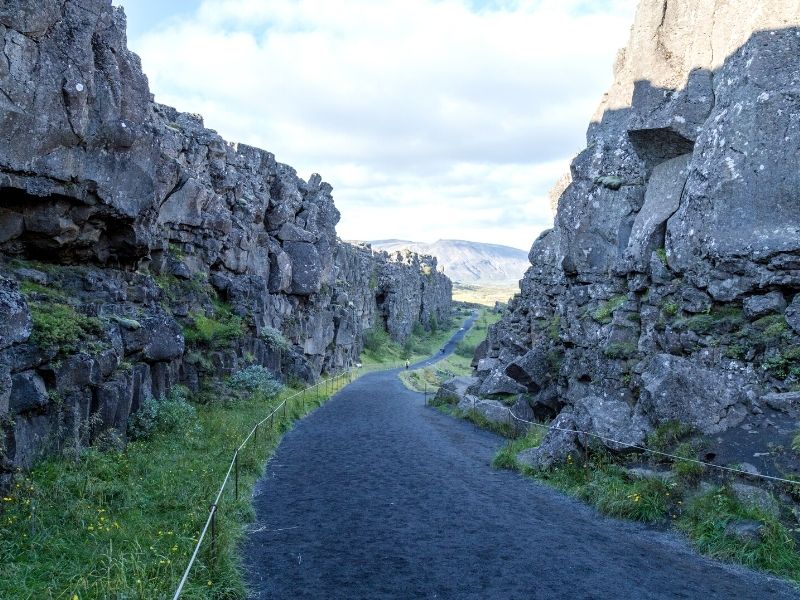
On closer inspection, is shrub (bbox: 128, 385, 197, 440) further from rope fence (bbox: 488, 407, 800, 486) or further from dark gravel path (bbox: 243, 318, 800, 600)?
rope fence (bbox: 488, 407, 800, 486)

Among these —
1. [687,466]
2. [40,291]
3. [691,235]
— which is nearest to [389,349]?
[40,291]

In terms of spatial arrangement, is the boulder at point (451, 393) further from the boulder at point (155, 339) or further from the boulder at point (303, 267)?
the boulder at point (155, 339)

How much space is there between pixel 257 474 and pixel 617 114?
57.2 feet

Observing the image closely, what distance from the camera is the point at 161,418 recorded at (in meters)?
15.5

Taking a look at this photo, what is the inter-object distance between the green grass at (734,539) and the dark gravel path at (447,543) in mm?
279

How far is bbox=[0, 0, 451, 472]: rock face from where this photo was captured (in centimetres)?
1133

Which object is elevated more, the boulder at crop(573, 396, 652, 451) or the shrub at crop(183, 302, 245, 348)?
the shrub at crop(183, 302, 245, 348)

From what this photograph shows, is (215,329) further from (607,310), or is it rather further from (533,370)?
(607,310)

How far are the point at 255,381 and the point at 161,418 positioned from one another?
870cm

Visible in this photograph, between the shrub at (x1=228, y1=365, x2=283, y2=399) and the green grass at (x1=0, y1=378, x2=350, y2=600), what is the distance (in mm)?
9475

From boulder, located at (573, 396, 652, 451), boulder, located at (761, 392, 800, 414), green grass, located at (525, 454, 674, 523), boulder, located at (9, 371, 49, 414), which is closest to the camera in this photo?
boulder, located at (9, 371, 49, 414)

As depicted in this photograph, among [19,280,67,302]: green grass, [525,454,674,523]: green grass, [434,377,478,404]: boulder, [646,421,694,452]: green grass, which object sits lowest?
[434,377,478,404]: boulder

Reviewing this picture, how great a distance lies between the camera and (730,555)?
8727 millimetres

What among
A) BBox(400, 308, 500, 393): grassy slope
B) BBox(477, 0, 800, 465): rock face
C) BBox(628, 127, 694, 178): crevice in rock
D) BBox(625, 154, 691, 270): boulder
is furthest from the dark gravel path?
BBox(400, 308, 500, 393): grassy slope
